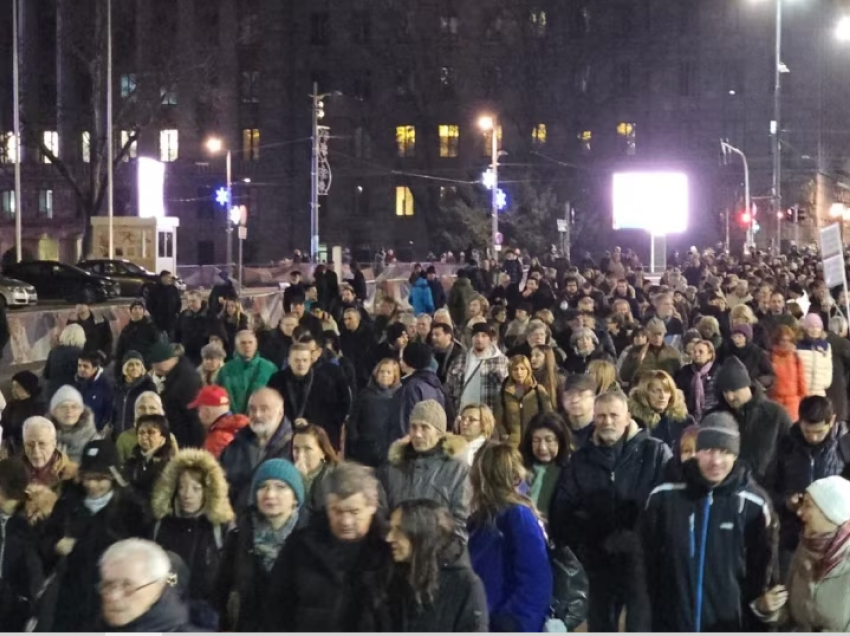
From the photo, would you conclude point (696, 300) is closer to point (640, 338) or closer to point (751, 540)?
point (640, 338)

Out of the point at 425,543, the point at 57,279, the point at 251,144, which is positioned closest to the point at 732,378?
the point at 425,543

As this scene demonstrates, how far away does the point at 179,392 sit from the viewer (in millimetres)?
10914

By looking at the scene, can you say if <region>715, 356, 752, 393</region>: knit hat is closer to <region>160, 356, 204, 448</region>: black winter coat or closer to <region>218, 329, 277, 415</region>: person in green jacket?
<region>160, 356, 204, 448</region>: black winter coat

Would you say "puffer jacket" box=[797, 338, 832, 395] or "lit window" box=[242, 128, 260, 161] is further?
"lit window" box=[242, 128, 260, 161]

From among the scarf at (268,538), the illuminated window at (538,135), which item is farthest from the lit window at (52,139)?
the scarf at (268,538)

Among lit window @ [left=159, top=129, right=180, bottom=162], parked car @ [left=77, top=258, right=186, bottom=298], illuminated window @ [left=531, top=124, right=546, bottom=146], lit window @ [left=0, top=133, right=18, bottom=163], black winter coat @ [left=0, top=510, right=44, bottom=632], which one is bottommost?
black winter coat @ [left=0, top=510, right=44, bottom=632]

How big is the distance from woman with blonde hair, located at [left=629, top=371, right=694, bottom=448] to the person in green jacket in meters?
3.45

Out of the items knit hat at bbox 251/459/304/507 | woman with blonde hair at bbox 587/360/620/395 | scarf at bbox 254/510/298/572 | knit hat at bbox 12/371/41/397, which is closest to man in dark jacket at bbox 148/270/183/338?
knit hat at bbox 12/371/41/397

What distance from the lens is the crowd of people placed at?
206 inches

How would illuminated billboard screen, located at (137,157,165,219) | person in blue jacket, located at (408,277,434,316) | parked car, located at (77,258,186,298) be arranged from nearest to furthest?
1. person in blue jacket, located at (408,277,434,316)
2. parked car, located at (77,258,186,298)
3. illuminated billboard screen, located at (137,157,165,219)

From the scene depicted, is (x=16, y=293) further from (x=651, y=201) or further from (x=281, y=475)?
(x=281, y=475)

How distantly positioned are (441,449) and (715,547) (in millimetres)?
1643

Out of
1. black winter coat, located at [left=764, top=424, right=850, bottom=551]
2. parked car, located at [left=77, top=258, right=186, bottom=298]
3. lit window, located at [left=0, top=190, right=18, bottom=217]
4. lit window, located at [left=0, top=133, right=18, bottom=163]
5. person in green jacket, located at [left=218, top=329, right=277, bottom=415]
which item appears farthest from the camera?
lit window, located at [left=0, top=190, right=18, bottom=217]

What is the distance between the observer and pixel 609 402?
718 cm
